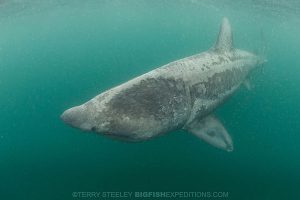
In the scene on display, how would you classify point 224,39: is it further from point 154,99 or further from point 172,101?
point 154,99

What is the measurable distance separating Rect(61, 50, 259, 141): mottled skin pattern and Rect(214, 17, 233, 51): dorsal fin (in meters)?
0.28

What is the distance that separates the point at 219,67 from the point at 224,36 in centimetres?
179

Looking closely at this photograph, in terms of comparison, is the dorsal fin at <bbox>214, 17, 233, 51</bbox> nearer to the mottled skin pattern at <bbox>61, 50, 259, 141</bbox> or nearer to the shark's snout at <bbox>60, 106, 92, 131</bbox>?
the mottled skin pattern at <bbox>61, 50, 259, 141</bbox>

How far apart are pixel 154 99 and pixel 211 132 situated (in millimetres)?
2975

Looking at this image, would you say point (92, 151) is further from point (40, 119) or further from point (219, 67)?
point (219, 67)

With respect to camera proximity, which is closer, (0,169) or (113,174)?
(113,174)

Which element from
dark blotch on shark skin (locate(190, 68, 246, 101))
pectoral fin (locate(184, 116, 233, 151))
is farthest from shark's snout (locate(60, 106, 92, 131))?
pectoral fin (locate(184, 116, 233, 151))

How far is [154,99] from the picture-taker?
730 centimetres

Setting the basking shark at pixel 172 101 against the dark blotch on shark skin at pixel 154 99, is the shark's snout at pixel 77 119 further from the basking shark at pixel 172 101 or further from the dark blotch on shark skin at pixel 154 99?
the dark blotch on shark skin at pixel 154 99

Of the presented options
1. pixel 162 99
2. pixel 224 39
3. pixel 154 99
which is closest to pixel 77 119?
pixel 154 99

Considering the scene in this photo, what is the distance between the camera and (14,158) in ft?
62.7

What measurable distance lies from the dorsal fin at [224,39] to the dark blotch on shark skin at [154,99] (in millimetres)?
3253

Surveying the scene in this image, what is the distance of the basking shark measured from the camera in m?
6.62

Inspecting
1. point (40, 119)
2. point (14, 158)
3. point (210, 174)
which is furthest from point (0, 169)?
point (210, 174)
